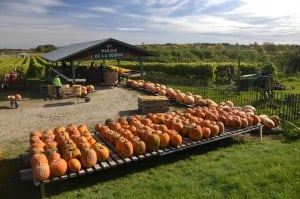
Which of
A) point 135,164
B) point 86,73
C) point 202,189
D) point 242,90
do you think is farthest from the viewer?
point 86,73

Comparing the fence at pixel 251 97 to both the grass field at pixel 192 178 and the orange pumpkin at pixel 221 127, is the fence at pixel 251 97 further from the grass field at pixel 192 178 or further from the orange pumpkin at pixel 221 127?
the orange pumpkin at pixel 221 127

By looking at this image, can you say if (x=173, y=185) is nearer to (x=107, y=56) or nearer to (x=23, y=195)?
(x=23, y=195)

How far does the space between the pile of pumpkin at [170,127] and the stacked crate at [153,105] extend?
11.1 ft

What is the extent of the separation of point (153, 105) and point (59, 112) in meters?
4.27

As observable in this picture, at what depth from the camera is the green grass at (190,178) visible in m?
6.36

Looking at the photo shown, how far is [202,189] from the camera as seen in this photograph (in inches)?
253

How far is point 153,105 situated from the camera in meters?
13.8

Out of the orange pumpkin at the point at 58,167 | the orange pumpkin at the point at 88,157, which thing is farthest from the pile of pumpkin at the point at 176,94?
the orange pumpkin at the point at 58,167

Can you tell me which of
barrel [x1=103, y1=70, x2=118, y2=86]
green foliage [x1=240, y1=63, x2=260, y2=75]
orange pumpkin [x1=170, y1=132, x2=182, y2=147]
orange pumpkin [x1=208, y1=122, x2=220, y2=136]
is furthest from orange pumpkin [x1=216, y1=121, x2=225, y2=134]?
green foliage [x1=240, y1=63, x2=260, y2=75]

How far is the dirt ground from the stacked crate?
564mm

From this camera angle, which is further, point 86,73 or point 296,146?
point 86,73

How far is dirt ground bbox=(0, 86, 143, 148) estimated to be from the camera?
39.0 ft

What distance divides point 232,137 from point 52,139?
530 cm

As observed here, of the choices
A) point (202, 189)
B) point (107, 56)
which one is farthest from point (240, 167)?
point (107, 56)
